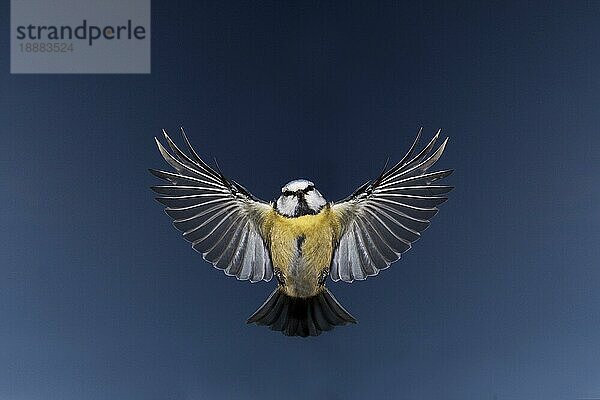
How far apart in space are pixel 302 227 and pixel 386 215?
0.14 metres

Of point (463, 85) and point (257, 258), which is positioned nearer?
point (257, 258)

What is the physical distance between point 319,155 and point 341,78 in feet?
0.50

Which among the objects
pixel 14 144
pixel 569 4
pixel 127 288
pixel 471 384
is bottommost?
pixel 471 384

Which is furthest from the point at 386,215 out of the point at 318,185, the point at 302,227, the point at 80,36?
the point at 80,36

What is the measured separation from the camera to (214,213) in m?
1.37

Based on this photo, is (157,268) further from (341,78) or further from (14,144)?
(341,78)

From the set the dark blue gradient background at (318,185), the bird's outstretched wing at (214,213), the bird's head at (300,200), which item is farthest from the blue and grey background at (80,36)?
the bird's head at (300,200)

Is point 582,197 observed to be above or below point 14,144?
below

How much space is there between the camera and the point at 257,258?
139cm

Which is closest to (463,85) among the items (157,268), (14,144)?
(157,268)

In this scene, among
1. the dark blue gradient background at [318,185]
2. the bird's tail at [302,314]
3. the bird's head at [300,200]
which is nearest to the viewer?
the bird's head at [300,200]

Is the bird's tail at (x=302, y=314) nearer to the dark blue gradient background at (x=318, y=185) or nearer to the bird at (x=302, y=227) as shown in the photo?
the bird at (x=302, y=227)

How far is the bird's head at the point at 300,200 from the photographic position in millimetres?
1284

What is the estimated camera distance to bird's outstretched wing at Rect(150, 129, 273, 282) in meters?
1.36
